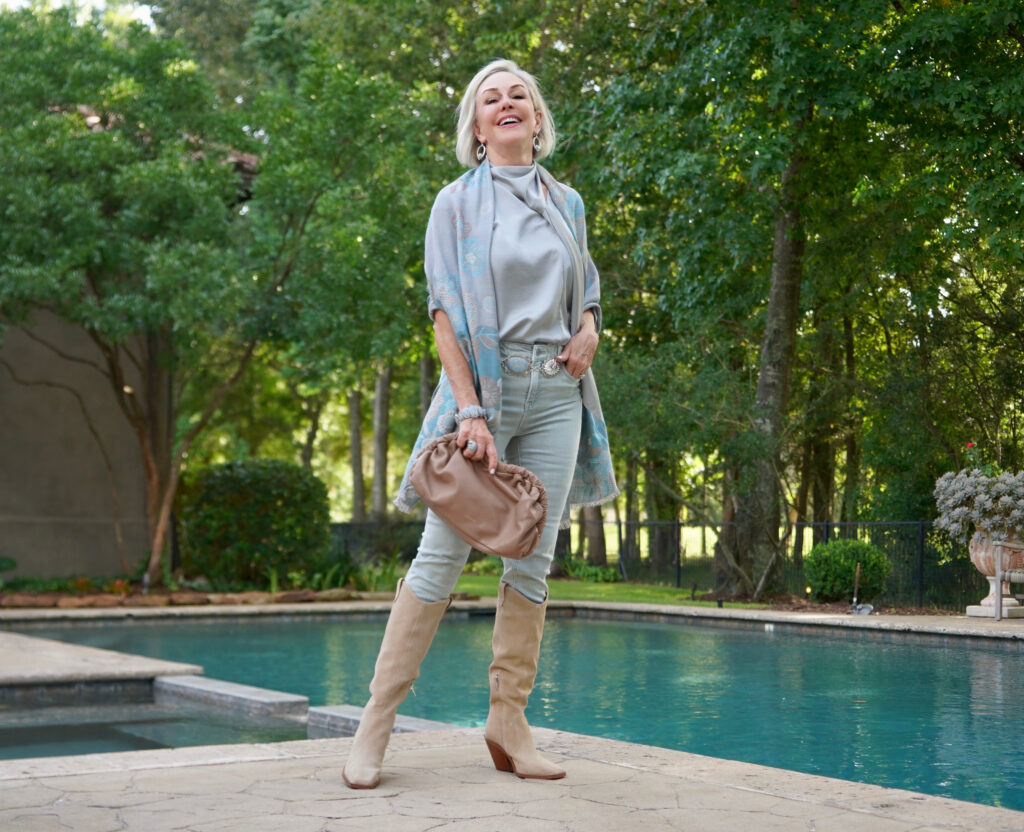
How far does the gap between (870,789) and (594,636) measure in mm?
7327

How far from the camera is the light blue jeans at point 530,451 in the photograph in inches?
127

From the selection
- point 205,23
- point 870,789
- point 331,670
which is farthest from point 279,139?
point 205,23

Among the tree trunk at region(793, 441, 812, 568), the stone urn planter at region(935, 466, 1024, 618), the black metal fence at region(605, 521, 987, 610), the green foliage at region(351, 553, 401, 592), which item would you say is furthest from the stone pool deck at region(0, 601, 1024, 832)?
the tree trunk at region(793, 441, 812, 568)

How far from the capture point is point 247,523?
568 inches

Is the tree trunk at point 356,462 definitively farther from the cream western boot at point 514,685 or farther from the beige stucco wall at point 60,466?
the cream western boot at point 514,685

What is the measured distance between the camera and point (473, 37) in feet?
64.1

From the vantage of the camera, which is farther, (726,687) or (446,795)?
(726,687)

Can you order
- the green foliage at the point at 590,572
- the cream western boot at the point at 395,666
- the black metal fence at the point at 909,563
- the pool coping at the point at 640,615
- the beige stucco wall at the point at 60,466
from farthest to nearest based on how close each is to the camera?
the green foliage at the point at 590,572, the beige stucco wall at the point at 60,466, the black metal fence at the point at 909,563, the pool coping at the point at 640,615, the cream western boot at the point at 395,666

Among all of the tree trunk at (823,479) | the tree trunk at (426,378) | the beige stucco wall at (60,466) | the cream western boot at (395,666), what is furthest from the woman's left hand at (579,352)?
the tree trunk at (426,378)

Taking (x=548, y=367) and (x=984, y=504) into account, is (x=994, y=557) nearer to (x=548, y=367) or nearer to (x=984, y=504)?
(x=984, y=504)

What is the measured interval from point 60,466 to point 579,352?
12712 mm

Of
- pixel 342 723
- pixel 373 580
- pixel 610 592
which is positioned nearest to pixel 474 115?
pixel 342 723

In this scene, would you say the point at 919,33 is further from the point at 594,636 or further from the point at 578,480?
the point at 578,480

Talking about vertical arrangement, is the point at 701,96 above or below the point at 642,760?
above
